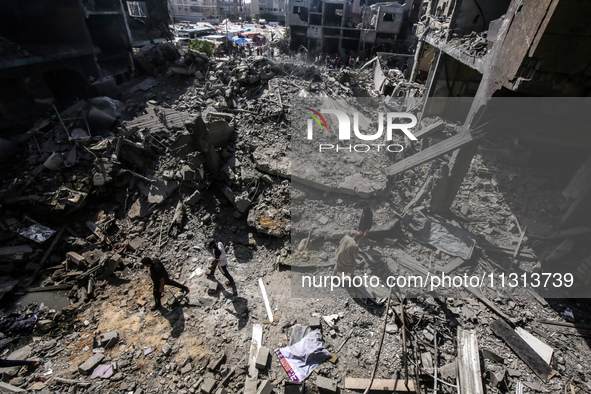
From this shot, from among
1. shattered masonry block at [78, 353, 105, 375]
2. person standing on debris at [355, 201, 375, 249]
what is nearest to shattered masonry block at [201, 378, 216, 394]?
shattered masonry block at [78, 353, 105, 375]

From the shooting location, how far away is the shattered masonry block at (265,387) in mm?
4633

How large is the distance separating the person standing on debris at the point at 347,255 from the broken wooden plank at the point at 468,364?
2.40m

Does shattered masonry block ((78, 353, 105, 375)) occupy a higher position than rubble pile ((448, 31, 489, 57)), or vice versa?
rubble pile ((448, 31, 489, 57))

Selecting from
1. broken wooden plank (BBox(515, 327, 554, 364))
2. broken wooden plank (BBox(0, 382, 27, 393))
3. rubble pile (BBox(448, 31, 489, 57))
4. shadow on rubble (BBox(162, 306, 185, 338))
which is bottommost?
broken wooden plank (BBox(0, 382, 27, 393))

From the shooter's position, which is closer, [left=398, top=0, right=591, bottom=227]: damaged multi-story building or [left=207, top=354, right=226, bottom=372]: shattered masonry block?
[left=207, top=354, right=226, bottom=372]: shattered masonry block

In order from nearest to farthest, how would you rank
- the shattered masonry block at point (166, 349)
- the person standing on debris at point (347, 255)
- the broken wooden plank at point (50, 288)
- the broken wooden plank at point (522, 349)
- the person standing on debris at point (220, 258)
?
the broken wooden plank at point (522, 349) → the shattered masonry block at point (166, 349) → the person standing on debris at point (347, 255) → the person standing on debris at point (220, 258) → the broken wooden plank at point (50, 288)

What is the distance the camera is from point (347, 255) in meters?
6.02

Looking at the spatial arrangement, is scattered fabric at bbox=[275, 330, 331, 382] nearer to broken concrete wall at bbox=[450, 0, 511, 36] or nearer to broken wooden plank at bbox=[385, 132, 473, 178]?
broken wooden plank at bbox=[385, 132, 473, 178]

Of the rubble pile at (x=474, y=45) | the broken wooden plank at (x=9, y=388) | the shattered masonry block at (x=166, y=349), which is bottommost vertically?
the broken wooden plank at (x=9, y=388)

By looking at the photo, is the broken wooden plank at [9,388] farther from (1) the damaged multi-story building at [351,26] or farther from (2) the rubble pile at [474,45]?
(1) the damaged multi-story building at [351,26]

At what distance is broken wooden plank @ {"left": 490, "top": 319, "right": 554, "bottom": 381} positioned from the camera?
194 inches

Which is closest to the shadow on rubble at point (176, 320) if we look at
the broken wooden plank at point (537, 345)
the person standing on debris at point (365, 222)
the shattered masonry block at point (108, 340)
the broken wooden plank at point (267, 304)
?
the shattered masonry block at point (108, 340)

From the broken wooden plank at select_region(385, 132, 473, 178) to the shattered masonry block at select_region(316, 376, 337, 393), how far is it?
606 cm

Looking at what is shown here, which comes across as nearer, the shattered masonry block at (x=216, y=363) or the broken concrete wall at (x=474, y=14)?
the shattered masonry block at (x=216, y=363)
